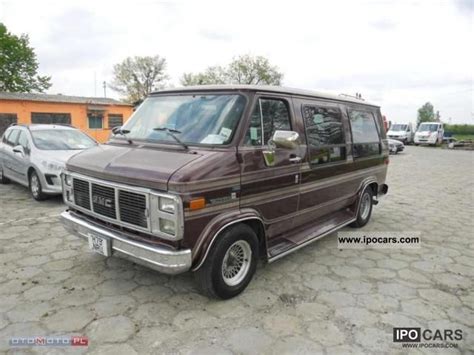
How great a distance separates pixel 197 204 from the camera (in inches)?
116

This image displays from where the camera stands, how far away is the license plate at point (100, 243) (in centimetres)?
323

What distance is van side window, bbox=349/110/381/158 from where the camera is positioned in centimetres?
535

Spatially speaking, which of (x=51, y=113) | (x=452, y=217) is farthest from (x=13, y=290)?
(x=51, y=113)

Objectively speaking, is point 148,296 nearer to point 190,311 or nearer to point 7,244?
point 190,311

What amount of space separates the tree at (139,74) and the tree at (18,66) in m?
8.92

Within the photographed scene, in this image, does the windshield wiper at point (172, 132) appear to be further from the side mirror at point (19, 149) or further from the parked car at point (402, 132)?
the parked car at point (402, 132)

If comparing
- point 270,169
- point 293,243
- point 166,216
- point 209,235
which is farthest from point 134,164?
point 293,243

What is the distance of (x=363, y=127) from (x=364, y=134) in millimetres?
119

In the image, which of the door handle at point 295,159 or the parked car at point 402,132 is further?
the parked car at point 402,132

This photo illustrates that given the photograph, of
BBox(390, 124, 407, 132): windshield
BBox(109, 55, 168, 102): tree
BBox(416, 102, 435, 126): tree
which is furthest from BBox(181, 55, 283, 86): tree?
BBox(416, 102, 435, 126): tree

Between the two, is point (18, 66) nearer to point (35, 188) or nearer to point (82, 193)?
point (35, 188)

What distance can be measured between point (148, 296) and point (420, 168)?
14.1 metres

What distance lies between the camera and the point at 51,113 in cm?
1856

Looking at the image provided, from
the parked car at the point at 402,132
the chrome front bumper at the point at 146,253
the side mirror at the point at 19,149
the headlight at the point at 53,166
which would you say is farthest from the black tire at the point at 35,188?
the parked car at the point at 402,132
